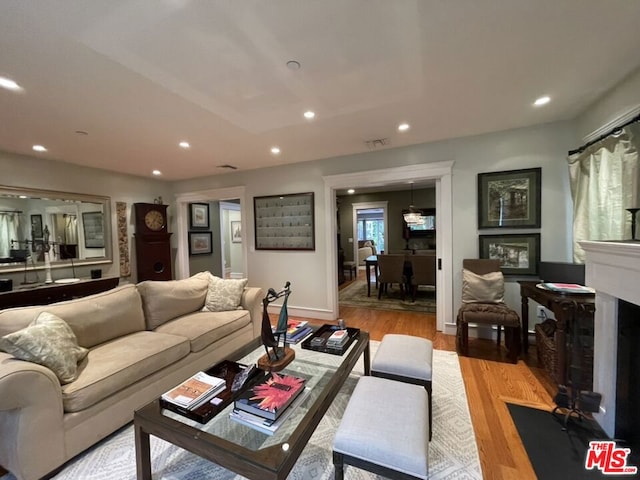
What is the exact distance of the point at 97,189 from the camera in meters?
4.33

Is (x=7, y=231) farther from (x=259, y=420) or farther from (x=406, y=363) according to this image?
(x=406, y=363)

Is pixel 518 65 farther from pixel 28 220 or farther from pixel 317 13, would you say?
pixel 28 220

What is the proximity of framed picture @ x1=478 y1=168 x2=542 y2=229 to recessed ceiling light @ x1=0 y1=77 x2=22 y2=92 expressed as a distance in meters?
4.39

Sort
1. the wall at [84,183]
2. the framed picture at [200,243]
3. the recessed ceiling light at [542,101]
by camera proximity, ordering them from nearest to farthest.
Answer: the recessed ceiling light at [542,101], the wall at [84,183], the framed picture at [200,243]

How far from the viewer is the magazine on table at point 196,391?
4.43 feet

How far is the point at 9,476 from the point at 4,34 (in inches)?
96.8

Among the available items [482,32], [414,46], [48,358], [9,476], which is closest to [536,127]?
[482,32]

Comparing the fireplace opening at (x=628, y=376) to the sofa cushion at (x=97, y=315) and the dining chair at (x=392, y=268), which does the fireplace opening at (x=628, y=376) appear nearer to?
the dining chair at (x=392, y=268)

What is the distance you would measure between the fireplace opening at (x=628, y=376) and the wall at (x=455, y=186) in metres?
1.57

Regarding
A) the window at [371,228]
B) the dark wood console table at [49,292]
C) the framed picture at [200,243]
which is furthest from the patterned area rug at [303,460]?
the window at [371,228]

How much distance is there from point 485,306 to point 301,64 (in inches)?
116

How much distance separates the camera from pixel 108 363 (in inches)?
70.4

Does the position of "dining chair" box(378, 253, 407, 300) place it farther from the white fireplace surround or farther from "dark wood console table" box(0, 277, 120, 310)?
"dark wood console table" box(0, 277, 120, 310)

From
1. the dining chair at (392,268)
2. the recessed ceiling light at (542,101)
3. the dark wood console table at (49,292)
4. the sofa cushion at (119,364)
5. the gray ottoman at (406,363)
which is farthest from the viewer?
the dining chair at (392,268)
